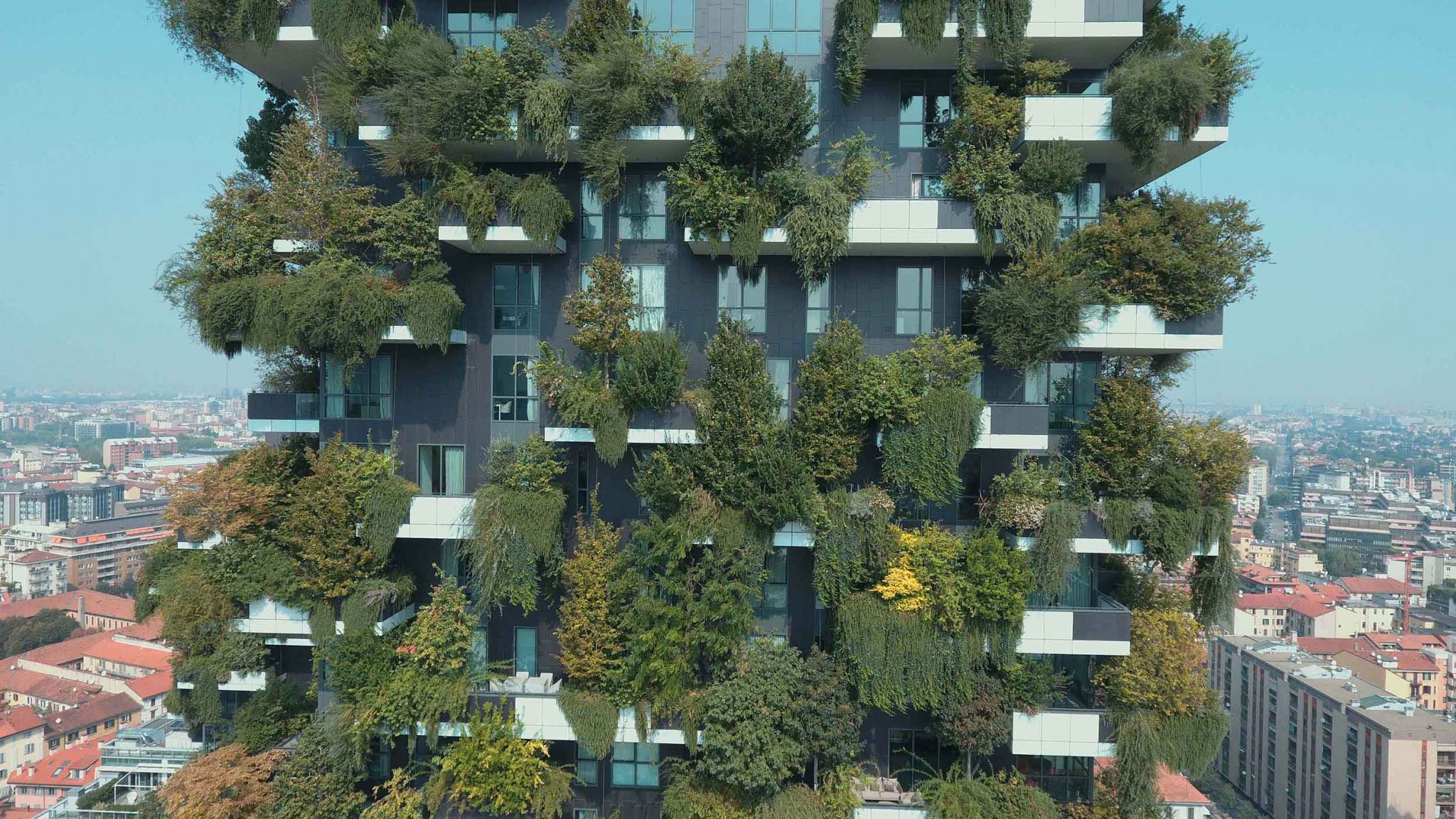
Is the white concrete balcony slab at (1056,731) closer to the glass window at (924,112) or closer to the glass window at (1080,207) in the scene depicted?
the glass window at (1080,207)

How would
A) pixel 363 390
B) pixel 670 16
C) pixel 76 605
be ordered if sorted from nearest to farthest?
pixel 670 16, pixel 363 390, pixel 76 605

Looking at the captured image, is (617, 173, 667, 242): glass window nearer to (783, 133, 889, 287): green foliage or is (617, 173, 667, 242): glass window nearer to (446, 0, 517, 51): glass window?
(783, 133, 889, 287): green foliage

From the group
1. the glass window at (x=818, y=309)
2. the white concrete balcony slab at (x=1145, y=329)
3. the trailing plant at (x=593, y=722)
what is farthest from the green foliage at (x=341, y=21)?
the white concrete balcony slab at (x=1145, y=329)

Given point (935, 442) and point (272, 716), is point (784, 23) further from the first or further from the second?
point (272, 716)

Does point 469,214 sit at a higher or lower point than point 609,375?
higher

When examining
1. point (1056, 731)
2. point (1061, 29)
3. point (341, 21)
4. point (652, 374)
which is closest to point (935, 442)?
point (652, 374)

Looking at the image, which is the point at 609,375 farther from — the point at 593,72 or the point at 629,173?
the point at 593,72

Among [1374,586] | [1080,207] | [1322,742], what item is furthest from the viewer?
[1374,586]

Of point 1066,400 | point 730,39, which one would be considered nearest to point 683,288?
point 730,39
